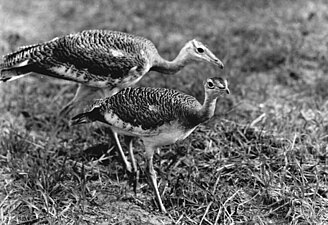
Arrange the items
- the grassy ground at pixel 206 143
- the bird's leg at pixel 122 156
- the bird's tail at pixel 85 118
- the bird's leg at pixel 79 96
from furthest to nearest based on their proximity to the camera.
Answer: the bird's leg at pixel 79 96, the bird's leg at pixel 122 156, the bird's tail at pixel 85 118, the grassy ground at pixel 206 143

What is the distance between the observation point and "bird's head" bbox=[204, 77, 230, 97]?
3.34 metres

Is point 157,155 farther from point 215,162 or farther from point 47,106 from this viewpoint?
point 47,106

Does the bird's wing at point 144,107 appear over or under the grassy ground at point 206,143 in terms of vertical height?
over

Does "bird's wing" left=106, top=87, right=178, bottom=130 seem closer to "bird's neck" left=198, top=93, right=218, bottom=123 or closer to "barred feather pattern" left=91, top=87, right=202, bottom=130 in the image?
"barred feather pattern" left=91, top=87, right=202, bottom=130

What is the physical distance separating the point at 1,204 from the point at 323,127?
269 centimetres

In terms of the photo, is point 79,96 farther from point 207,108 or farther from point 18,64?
point 207,108

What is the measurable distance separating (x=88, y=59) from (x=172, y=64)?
759 mm

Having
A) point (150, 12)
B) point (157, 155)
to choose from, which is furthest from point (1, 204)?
point (150, 12)

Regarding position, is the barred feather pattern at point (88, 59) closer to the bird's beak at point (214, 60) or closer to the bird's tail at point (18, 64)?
the bird's tail at point (18, 64)

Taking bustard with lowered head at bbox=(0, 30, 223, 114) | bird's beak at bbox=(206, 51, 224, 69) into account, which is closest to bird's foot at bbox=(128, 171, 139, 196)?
bustard with lowered head at bbox=(0, 30, 223, 114)

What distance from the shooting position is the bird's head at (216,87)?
334cm

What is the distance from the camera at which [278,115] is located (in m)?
4.66

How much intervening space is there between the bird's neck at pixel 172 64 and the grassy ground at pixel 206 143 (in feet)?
1.83

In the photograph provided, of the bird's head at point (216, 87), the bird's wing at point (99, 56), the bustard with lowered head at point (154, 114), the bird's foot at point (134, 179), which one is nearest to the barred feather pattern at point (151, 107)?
the bustard with lowered head at point (154, 114)
